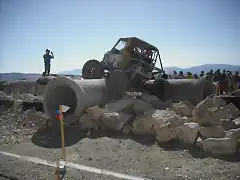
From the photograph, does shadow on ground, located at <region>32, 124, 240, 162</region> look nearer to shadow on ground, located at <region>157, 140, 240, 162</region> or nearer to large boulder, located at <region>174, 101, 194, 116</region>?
shadow on ground, located at <region>157, 140, 240, 162</region>

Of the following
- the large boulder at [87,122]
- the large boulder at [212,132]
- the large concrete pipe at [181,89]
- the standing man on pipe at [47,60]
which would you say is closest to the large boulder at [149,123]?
the large boulder at [212,132]

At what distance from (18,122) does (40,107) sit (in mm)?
1025

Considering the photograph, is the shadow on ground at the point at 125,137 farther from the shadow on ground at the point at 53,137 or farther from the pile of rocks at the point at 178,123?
the shadow on ground at the point at 53,137

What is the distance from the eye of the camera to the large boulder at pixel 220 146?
145 inches

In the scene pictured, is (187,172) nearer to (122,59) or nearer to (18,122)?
(18,122)

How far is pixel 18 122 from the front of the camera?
232 inches

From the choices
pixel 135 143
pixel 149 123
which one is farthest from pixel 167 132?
pixel 135 143

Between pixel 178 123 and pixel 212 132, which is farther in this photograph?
pixel 178 123

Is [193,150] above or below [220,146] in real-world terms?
below

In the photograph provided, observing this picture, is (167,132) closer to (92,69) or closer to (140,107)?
(140,107)

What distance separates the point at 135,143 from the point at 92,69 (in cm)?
531

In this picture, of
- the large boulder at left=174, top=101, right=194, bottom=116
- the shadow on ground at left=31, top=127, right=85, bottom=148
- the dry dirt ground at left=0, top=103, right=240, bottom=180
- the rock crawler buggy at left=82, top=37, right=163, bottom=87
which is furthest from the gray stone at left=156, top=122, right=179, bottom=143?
the rock crawler buggy at left=82, top=37, right=163, bottom=87

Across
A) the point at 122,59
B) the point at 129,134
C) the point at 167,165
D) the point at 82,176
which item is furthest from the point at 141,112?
the point at 122,59

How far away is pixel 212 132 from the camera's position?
404 centimetres
